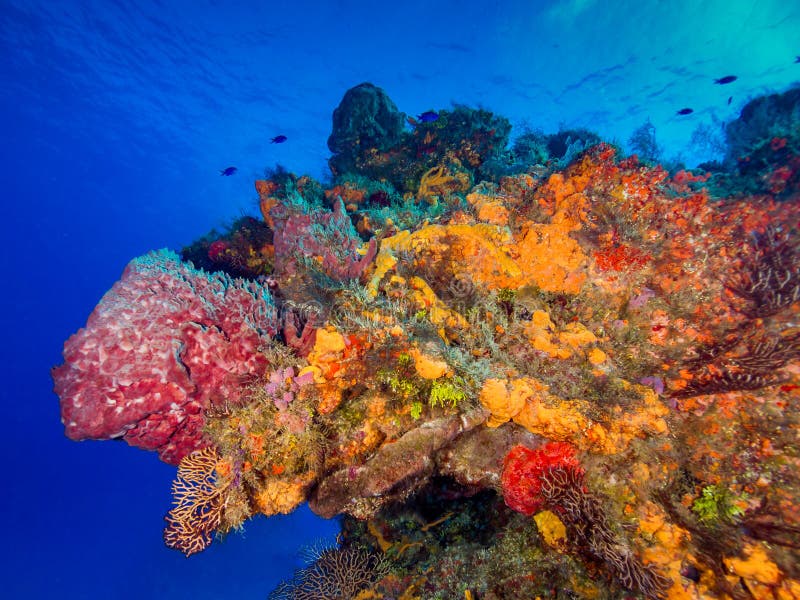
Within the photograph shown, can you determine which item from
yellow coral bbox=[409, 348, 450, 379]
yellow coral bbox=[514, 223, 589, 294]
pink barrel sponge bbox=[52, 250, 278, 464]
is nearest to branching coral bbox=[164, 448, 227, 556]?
pink barrel sponge bbox=[52, 250, 278, 464]

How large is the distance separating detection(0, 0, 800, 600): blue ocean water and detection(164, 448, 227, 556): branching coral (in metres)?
29.3

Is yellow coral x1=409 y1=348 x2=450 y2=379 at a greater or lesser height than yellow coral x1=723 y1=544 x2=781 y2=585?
greater

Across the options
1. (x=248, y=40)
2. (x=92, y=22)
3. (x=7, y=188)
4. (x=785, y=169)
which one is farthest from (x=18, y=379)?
(x=785, y=169)

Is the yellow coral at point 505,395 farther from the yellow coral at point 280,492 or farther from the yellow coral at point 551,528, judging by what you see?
the yellow coral at point 280,492

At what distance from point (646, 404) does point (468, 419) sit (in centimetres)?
217

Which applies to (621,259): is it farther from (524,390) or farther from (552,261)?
(524,390)

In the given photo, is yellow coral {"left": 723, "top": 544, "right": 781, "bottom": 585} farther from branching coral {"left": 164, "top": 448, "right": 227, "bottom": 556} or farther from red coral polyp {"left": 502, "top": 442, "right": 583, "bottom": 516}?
branching coral {"left": 164, "top": 448, "right": 227, "bottom": 556}

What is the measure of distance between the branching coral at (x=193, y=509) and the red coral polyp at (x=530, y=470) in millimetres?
3636

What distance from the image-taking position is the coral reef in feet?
12.5

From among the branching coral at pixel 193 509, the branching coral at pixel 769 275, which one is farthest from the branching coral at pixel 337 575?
the branching coral at pixel 769 275

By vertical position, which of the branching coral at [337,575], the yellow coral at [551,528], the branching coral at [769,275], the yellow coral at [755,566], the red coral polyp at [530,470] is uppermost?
the branching coral at [769,275]

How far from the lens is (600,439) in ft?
13.1

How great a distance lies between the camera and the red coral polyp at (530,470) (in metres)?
4.28

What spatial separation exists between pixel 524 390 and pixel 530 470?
3.86ft
